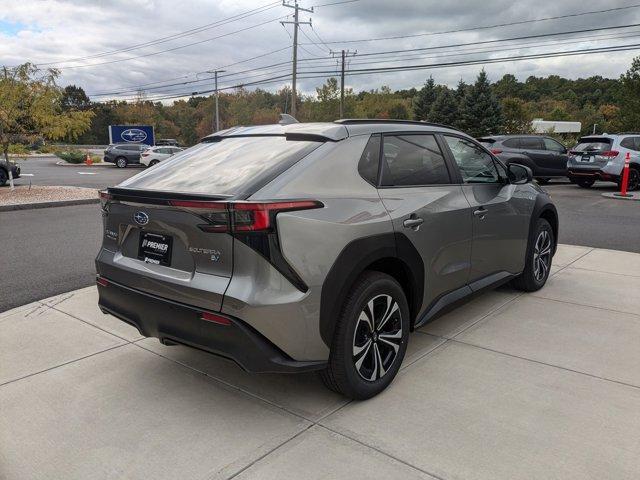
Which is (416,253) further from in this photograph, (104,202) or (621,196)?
(621,196)

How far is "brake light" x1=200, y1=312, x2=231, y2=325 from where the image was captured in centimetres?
262

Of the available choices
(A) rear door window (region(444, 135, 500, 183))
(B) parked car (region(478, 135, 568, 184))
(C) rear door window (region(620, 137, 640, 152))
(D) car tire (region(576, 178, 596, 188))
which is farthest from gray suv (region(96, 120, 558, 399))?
(D) car tire (region(576, 178, 596, 188))

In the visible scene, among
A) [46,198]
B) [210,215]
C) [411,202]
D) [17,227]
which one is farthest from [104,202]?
[46,198]

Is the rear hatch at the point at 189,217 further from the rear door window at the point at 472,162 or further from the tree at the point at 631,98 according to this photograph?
the tree at the point at 631,98

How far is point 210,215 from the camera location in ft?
8.66

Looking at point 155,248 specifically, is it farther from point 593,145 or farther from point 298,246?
point 593,145

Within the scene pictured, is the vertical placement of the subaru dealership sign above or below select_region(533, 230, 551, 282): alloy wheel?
above

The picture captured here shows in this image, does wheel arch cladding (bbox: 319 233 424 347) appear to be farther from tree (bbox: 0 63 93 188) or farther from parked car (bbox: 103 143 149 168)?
parked car (bbox: 103 143 149 168)

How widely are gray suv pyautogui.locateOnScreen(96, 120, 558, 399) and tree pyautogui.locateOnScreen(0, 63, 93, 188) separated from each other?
42.0 feet

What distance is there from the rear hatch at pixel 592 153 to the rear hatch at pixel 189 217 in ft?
49.1

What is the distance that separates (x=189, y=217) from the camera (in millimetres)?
2721

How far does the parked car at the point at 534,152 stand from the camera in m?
16.4

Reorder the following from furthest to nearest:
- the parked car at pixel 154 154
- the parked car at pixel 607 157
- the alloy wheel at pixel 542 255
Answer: the parked car at pixel 154 154, the parked car at pixel 607 157, the alloy wheel at pixel 542 255

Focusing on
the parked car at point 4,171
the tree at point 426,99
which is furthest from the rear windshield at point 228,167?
the tree at point 426,99
